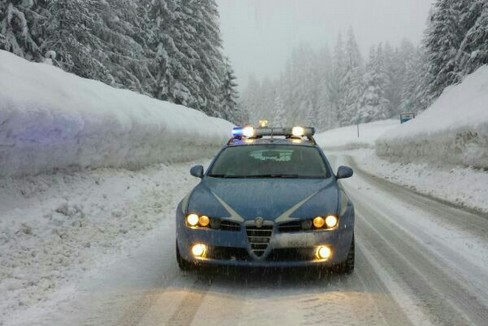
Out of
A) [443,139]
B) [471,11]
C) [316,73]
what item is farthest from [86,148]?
[316,73]

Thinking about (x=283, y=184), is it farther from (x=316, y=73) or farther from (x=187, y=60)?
(x=316, y=73)

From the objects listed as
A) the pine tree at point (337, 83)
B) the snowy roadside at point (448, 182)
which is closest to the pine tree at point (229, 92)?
the snowy roadside at point (448, 182)

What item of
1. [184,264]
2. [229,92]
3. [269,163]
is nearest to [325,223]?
[184,264]

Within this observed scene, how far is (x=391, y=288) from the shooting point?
199 inches

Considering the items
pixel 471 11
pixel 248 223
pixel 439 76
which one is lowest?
pixel 248 223

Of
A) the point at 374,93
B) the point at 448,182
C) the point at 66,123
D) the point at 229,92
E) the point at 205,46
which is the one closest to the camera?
the point at 66,123

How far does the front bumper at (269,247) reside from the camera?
4.88 metres

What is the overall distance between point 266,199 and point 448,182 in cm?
1115

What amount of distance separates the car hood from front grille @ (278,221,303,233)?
52mm

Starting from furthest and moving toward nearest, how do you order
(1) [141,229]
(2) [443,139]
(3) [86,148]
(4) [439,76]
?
(4) [439,76] < (2) [443,139] < (3) [86,148] < (1) [141,229]

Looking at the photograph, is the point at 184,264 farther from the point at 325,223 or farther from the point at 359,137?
the point at 359,137

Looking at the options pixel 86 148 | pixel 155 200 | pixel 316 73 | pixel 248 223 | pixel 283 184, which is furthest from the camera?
pixel 316 73

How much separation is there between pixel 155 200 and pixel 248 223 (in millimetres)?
6311

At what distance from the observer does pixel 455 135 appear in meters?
16.2
